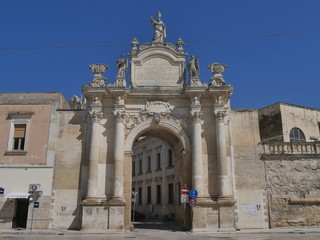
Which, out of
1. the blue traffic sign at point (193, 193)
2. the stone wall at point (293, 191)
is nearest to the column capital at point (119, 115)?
the blue traffic sign at point (193, 193)

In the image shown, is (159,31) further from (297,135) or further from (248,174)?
(297,135)

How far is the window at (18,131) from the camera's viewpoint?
2081 cm

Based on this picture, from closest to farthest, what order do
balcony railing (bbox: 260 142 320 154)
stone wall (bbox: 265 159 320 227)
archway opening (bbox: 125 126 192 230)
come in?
1. stone wall (bbox: 265 159 320 227)
2. balcony railing (bbox: 260 142 320 154)
3. archway opening (bbox: 125 126 192 230)

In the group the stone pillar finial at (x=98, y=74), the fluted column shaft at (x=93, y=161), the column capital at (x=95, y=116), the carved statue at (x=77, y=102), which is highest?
the carved statue at (x=77, y=102)

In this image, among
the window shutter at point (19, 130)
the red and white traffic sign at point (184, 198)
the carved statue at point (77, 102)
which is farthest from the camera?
the carved statue at point (77, 102)

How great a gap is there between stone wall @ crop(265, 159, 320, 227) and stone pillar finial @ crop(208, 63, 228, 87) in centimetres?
576

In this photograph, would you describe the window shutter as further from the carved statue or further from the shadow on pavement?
the carved statue

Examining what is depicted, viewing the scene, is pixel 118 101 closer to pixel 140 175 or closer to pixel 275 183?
pixel 275 183

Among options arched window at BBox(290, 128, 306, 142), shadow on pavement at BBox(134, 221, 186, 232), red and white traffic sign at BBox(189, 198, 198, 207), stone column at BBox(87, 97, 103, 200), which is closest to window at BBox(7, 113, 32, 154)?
stone column at BBox(87, 97, 103, 200)

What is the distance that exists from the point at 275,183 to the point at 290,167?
4.80ft

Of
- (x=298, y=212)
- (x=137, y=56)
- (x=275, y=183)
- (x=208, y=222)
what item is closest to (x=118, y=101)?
(x=137, y=56)

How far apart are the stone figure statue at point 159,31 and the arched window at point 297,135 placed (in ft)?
41.8

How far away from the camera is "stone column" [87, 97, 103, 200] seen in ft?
63.7

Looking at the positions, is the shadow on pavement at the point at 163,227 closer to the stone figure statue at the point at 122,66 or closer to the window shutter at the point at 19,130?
the window shutter at the point at 19,130
